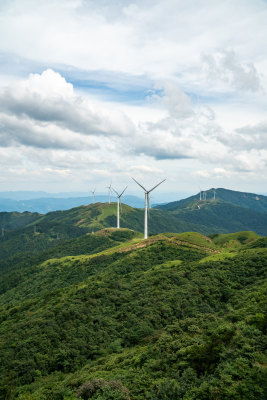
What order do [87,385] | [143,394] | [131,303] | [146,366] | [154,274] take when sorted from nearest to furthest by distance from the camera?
[143,394] → [87,385] → [146,366] → [131,303] → [154,274]

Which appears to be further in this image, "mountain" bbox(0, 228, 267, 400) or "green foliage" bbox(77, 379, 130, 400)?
"green foliage" bbox(77, 379, 130, 400)

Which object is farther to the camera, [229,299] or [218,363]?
[229,299]

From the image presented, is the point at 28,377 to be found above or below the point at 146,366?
below

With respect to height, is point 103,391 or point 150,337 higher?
point 103,391

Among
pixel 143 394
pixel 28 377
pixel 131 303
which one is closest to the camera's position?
pixel 143 394

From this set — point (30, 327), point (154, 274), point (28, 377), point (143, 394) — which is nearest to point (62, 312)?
point (30, 327)

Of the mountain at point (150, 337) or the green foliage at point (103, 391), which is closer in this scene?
the mountain at point (150, 337)

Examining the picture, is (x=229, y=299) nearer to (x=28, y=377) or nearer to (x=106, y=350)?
(x=106, y=350)

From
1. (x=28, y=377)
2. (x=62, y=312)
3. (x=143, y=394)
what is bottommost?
(x=28, y=377)
